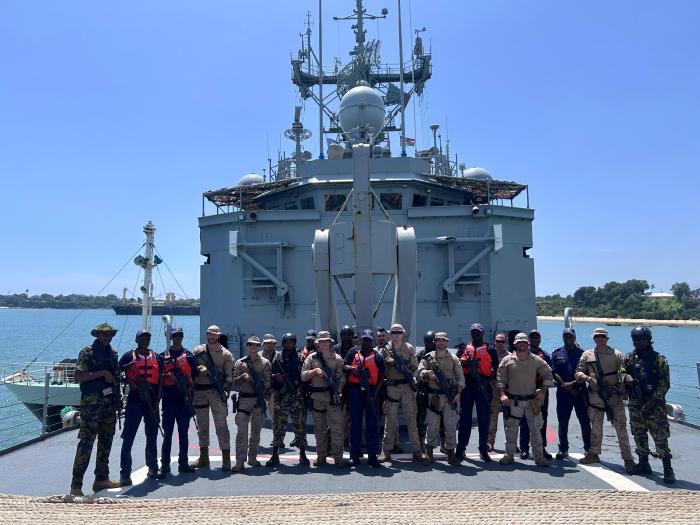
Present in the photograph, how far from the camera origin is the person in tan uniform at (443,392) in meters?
5.68

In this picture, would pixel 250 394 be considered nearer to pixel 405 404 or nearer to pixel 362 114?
pixel 405 404

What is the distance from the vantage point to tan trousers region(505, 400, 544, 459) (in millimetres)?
5734

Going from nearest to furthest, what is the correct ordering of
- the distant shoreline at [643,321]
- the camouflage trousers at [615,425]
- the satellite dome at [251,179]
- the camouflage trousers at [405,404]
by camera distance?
the camouflage trousers at [615,425]
the camouflage trousers at [405,404]
the satellite dome at [251,179]
the distant shoreline at [643,321]

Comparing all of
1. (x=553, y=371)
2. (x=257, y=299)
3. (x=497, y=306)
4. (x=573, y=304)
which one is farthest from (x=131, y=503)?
(x=573, y=304)

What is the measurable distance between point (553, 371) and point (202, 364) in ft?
13.5

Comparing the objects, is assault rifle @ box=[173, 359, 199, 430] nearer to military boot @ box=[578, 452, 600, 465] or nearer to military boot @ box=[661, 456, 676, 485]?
military boot @ box=[578, 452, 600, 465]

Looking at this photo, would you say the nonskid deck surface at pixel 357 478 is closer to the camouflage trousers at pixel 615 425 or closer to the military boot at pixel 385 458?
the military boot at pixel 385 458

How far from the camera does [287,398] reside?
19.2ft

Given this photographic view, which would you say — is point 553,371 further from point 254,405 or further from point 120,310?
point 120,310

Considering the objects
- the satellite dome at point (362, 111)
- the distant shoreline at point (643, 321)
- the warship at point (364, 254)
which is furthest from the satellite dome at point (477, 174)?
the distant shoreline at point (643, 321)

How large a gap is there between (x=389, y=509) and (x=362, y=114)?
511 inches

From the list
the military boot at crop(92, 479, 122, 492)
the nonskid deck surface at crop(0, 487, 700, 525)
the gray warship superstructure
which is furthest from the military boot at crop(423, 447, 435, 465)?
the gray warship superstructure

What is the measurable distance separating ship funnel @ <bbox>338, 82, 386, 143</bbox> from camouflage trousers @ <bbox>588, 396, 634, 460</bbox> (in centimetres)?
1121

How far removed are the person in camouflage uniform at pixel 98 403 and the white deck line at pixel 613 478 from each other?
16.2 ft
